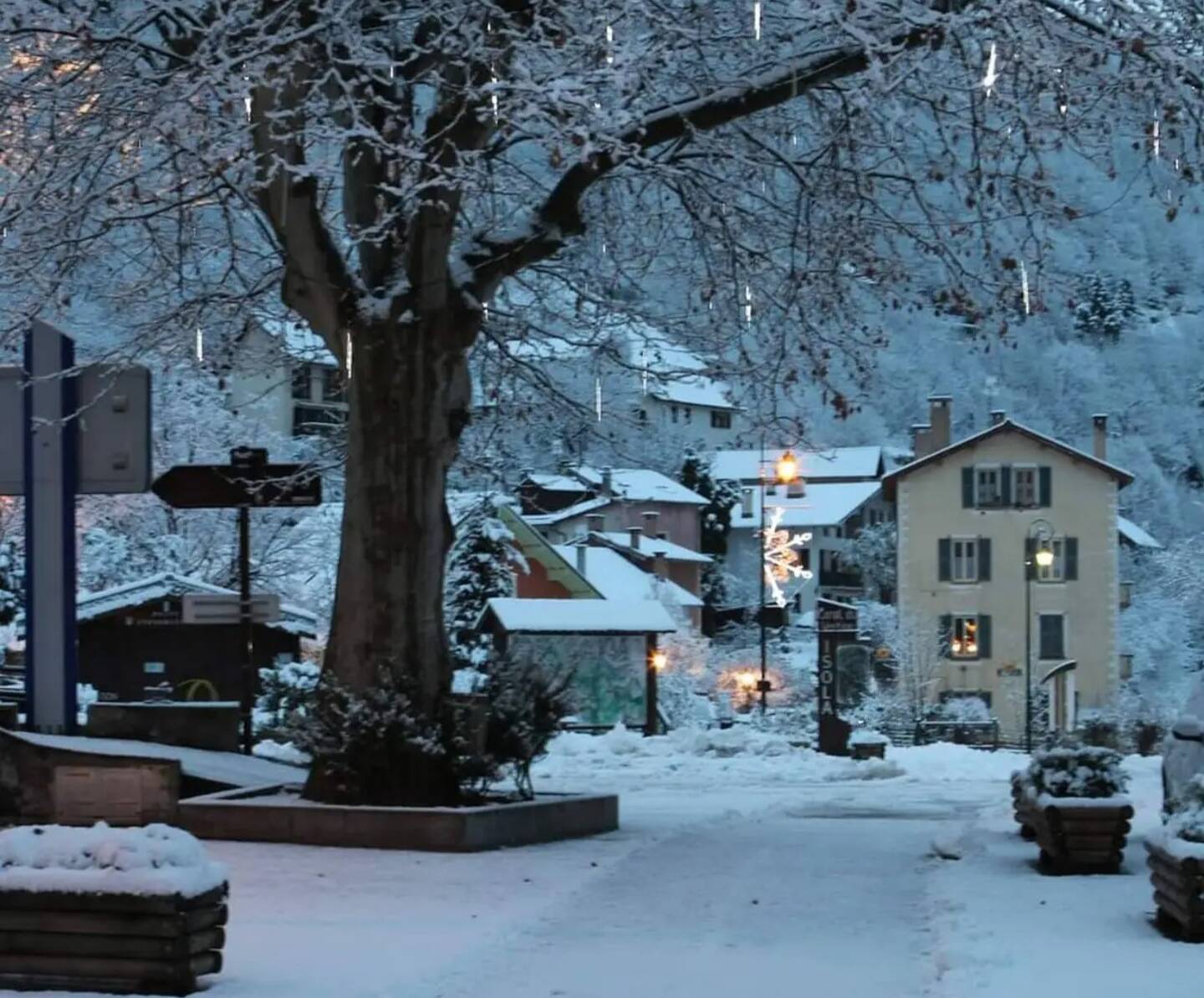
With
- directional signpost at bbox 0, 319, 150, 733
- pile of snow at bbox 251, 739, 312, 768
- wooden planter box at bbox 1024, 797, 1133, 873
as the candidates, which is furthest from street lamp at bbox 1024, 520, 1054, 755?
wooden planter box at bbox 1024, 797, 1133, 873

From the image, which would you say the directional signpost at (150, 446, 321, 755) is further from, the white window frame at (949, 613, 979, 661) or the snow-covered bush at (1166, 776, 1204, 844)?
the white window frame at (949, 613, 979, 661)

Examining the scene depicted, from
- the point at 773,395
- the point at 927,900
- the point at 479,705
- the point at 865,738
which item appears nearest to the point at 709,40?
the point at 773,395

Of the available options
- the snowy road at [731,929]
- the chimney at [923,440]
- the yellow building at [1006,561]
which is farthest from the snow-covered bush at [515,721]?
the chimney at [923,440]

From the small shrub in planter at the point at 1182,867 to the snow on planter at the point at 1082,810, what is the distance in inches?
97.7

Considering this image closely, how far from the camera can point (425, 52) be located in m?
14.7

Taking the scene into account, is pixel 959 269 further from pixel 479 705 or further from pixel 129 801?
pixel 129 801

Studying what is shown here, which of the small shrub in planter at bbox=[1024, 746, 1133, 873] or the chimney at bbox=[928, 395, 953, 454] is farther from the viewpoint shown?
the chimney at bbox=[928, 395, 953, 454]

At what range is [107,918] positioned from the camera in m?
8.27

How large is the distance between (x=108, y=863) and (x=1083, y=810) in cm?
701

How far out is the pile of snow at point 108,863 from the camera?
8.23 meters

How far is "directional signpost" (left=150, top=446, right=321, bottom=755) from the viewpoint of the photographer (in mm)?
18578

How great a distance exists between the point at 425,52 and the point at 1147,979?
895cm

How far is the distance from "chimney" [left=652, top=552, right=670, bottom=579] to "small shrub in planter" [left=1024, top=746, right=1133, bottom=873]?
58288 mm

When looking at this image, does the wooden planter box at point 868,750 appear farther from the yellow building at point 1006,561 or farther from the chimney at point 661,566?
the chimney at point 661,566
